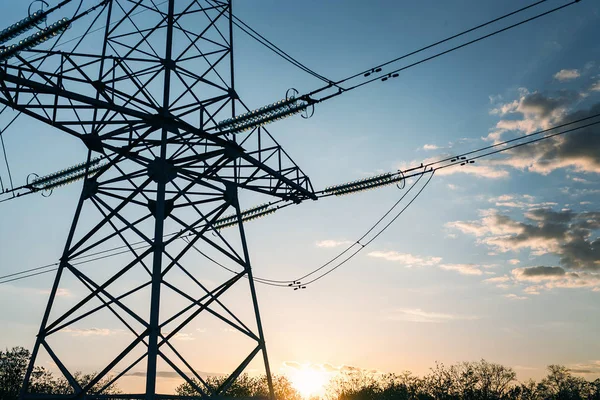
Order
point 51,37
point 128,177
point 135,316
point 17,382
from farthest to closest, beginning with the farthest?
1. point 17,382
2. point 128,177
3. point 51,37
4. point 135,316

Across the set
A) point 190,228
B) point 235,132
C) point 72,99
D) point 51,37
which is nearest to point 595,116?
point 235,132

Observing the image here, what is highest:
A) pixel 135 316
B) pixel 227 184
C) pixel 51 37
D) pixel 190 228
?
pixel 51 37

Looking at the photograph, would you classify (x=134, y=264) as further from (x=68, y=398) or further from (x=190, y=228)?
(x=68, y=398)

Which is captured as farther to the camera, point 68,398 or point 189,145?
point 189,145

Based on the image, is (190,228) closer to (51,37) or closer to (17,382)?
(51,37)

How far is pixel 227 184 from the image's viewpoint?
54.3ft

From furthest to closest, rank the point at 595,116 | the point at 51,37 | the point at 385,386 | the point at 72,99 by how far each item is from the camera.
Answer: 1. the point at 385,386
2. the point at 51,37
3. the point at 72,99
4. the point at 595,116

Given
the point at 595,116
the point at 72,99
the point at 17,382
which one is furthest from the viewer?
the point at 17,382

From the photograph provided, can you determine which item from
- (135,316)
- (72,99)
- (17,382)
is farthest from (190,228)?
(17,382)

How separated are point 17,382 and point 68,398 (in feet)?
233

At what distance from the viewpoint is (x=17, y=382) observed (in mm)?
73562

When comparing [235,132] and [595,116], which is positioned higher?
[235,132]

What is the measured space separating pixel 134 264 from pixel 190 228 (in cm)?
182

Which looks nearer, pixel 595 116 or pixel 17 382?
pixel 595 116
